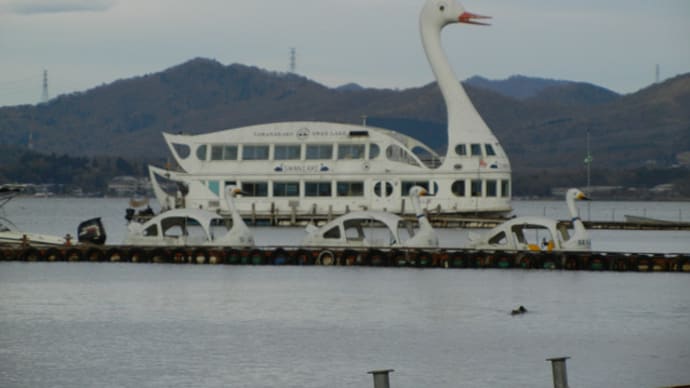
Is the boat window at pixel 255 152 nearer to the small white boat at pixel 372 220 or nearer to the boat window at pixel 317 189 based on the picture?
the boat window at pixel 317 189

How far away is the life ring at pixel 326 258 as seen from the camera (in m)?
58.6

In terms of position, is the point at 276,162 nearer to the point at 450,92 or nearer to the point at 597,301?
the point at 450,92

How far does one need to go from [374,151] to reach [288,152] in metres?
5.09

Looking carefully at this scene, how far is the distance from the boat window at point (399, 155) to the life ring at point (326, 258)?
31.3 meters

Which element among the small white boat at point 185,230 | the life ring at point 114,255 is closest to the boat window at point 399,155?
the small white boat at point 185,230

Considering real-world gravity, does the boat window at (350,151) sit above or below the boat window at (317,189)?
above

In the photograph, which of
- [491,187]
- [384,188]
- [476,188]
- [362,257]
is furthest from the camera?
[384,188]

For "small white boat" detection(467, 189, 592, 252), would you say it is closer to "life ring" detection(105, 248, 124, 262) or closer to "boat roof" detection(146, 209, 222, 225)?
"boat roof" detection(146, 209, 222, 225)

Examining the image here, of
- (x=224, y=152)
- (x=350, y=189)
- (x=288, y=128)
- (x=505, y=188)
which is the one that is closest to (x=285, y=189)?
(x=288, y=128)

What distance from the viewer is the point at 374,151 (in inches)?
3531

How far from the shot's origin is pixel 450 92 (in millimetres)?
89688

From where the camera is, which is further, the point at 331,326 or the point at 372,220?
the point at 372,220

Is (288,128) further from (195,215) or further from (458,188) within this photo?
(195,215)

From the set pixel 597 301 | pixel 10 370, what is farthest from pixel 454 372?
pixel 597 301
